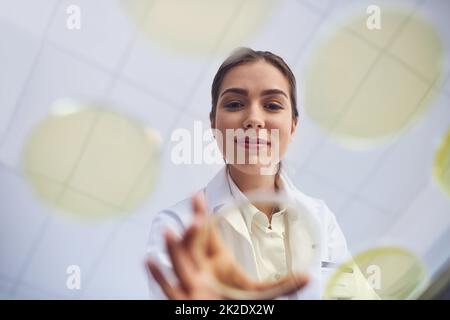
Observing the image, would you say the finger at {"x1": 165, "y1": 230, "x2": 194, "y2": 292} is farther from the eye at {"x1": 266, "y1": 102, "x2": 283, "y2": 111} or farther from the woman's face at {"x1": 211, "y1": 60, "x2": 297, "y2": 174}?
the eye at {"x1": 266, "y1": 102, "x2": 283, "y2": 111}

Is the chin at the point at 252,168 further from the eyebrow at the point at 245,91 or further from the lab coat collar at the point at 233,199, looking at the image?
the eyebrow at the point at 245,91

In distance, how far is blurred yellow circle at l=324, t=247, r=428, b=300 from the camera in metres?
1.97

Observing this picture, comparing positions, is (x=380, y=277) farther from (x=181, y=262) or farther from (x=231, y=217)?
(x=181, y=262)

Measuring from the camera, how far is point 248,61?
1.98m

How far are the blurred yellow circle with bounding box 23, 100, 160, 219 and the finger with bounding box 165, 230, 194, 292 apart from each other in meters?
0.20

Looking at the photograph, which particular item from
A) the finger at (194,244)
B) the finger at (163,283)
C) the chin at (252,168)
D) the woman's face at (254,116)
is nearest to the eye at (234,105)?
the woman's face at (254,116)

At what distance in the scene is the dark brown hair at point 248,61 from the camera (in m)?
1.97

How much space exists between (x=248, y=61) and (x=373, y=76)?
42 centimetres

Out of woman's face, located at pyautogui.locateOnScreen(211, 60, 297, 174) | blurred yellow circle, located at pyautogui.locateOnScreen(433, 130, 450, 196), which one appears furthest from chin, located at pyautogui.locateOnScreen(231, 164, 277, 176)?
blurred yellow circle, located at pyautogui.locateOnScreen(433, 130, 450, 196)

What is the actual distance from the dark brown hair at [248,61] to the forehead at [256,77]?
0.04ft

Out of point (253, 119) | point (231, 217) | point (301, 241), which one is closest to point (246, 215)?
point (231, 217)
